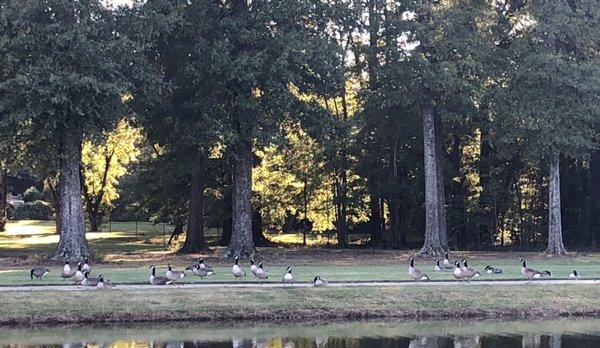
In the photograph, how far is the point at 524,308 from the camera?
26594 millimetres

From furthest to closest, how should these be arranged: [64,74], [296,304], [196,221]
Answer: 1. [196,221]
2. [64,74]
3. [296,304]

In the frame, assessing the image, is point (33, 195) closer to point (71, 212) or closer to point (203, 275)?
point (71, 212)

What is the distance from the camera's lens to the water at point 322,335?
71.9 ft

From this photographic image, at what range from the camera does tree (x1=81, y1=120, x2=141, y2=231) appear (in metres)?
65.5

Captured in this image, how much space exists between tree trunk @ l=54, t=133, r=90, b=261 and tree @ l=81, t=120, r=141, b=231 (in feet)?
80.2

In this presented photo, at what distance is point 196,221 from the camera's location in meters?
48.4

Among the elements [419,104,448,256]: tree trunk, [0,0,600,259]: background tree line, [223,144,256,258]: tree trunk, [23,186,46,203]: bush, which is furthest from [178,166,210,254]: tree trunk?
[23,186,46,203]: bush

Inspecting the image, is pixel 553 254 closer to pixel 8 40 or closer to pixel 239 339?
pixel 239 339

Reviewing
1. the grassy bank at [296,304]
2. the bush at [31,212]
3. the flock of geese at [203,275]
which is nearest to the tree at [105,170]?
the bush at [31,212]

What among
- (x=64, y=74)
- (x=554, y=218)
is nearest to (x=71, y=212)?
(x=64, y=74)

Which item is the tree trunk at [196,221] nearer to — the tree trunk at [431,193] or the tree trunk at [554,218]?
the tree trunk at [431,193]

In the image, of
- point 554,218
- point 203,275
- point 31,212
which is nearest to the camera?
point 203,275

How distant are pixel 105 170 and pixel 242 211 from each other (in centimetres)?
3018

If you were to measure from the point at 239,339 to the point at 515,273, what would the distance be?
1451 cm
